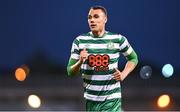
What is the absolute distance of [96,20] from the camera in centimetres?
376

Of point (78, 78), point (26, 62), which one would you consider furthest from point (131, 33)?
point (26, 62)

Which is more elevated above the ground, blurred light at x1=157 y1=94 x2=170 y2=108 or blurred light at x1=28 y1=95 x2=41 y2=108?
blurred light at x1=28 y1=95 x2=41 y2=108

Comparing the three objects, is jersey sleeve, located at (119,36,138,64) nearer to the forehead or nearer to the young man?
the young man

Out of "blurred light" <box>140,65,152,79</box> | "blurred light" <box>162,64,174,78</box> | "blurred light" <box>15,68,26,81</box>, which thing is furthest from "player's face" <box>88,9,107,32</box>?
"blurred light" <box>15,68,26,81</box>

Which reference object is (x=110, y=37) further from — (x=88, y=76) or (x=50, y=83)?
(x=50, y=83)

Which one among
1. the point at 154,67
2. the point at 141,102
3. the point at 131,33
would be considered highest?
the point at 131,33

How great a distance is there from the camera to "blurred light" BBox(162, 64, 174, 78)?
19.7ft

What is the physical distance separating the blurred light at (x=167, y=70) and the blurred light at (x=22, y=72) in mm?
1677

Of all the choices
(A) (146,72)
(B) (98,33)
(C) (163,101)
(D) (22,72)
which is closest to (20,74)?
(D) (22,72)

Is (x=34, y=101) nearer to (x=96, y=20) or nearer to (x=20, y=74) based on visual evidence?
→ (x=20, y=74)

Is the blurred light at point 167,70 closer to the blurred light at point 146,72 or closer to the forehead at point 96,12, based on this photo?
the blurred light at point 146,72

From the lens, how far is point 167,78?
609 centimetres

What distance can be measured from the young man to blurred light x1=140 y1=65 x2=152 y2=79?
221 centimetres

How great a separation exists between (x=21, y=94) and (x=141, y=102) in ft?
4.89
